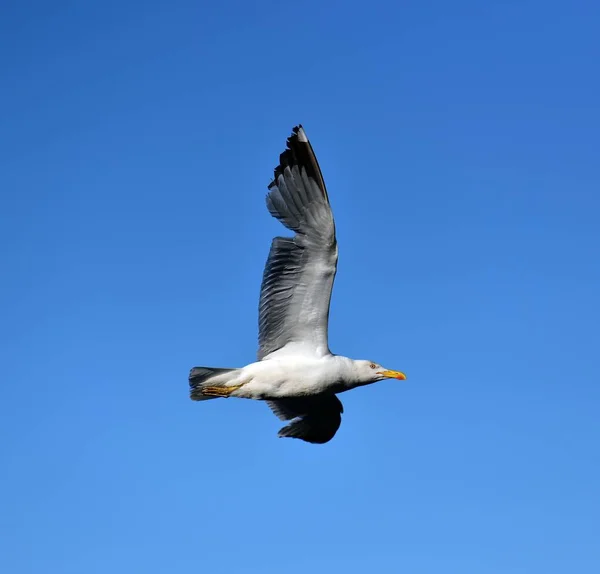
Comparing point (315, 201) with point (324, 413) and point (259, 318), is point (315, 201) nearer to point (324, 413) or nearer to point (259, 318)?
point (259, 318)

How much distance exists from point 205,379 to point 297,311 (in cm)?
178

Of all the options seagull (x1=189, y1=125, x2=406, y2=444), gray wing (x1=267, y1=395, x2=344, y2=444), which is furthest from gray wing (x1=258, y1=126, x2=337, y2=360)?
gray wing (x1=267, y1=395, x2=344, y2=444)

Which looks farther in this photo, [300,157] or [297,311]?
[297,311]

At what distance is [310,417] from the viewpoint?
1916cm

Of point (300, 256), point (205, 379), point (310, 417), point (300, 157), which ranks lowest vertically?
point (205, 379)

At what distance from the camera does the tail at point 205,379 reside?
1745cm

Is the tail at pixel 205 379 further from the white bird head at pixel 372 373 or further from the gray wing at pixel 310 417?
the white bird head at pixel 372 373

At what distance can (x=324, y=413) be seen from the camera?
19062 millimetres

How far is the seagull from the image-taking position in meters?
16.9

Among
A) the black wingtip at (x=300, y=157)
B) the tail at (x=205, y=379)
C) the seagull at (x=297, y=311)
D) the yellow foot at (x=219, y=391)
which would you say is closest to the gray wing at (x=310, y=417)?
the seagull at (x=297, y=311)

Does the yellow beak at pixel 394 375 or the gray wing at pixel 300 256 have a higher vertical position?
the gray wing at pixel 300 256

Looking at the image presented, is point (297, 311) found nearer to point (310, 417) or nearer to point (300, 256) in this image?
point (300, 256)

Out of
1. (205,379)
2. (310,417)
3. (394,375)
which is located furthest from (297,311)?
(310,417)

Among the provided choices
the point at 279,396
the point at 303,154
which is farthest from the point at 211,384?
the point at 303,154
